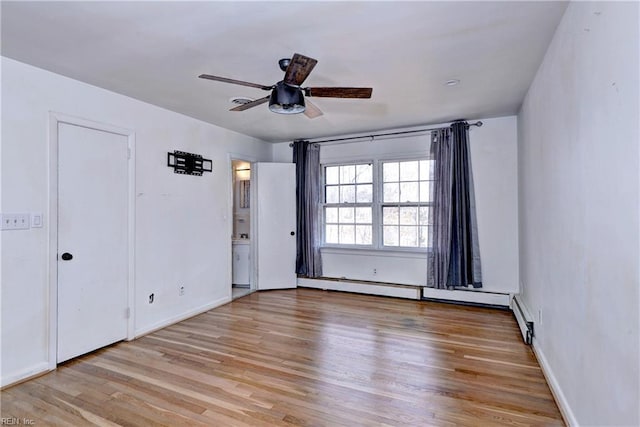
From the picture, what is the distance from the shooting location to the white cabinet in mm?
5426

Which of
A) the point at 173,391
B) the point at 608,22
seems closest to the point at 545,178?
the point at 608,22

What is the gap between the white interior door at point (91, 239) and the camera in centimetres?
284

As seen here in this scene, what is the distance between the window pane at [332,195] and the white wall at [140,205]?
128 cm

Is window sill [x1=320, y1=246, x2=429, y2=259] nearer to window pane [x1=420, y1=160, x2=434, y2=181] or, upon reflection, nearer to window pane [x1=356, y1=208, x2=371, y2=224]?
window pane [x1=356, y1=208, x2=371, y2=224]

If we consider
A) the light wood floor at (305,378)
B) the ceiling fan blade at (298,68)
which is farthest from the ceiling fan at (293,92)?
the light wood floor at (305,378)

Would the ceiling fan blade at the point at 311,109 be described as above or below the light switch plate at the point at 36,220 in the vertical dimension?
above

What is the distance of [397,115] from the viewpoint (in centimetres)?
412

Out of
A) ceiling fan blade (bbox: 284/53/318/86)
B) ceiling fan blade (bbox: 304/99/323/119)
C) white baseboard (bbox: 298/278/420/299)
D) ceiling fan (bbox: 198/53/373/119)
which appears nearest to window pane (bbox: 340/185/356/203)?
white baseboard (bbox: 298/278/420/299)

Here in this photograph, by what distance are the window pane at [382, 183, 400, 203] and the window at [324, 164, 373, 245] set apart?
8.7 inches

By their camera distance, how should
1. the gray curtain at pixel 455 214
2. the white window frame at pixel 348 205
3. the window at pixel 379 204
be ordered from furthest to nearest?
the white window frame at pixel 348 205 → the window at pixel 379 204 → the gray curtain at pixel 455 214

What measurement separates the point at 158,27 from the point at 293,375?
8.57ft

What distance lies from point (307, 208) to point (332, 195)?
465mm

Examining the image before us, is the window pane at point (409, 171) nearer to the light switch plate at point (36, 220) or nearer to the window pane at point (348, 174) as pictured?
the window pane at point (348, 174)

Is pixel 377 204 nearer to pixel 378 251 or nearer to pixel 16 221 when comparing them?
pixel 378 251
